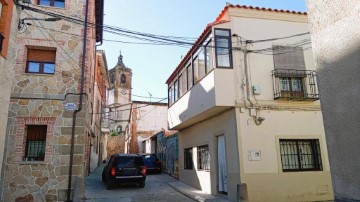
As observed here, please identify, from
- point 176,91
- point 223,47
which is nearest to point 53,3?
point 223,47

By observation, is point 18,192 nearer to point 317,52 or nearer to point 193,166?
point 193,166

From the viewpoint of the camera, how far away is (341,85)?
4414 mm

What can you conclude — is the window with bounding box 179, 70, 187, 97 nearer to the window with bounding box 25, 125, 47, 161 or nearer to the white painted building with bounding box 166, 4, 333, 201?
the white painted building with bounding box 166, 4, 333, 201

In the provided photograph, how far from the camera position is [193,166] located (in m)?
14.6

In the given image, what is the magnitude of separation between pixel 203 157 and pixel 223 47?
18.1 feet

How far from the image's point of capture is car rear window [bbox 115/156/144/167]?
1338 cm

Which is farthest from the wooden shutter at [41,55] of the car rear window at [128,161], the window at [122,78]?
the window at [122,78]

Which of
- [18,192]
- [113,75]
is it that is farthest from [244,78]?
[113,75]

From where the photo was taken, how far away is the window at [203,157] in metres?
12.8

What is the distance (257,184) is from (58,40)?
9370mm

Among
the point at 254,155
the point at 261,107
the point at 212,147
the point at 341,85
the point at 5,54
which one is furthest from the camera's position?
the point at 212,147

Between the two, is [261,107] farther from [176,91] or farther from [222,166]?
[176,91]

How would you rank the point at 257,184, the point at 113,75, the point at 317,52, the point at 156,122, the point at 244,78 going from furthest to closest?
the point at 113,75 → the point at 156,122 → the point at 244,78 → the point at 257,184 → the point at 317,52

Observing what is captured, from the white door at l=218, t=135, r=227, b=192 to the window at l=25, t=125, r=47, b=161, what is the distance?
22.3 ft
